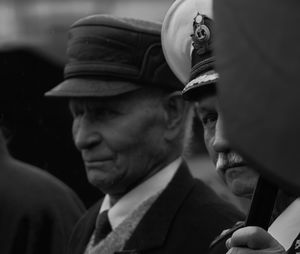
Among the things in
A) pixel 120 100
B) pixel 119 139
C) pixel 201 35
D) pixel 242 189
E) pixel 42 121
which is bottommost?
pixel 42 121

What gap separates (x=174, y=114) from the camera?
4309 mm

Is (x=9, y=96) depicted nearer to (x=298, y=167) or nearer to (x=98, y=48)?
(x=98, y=48)

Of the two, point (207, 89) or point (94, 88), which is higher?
point (207, 89)

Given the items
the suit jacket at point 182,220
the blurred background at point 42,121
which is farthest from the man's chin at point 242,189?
the blurred background at point 42,121

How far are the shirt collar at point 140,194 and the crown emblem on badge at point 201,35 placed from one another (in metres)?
1.16

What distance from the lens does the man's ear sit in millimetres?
4254

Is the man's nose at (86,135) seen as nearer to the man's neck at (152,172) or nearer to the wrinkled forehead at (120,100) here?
the wrinkled forehead at (120,100)

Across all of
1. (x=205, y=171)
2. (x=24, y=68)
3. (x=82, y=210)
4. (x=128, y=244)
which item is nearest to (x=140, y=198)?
(x=128, y=244)

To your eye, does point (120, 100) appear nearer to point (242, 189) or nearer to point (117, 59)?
point (117, 59)

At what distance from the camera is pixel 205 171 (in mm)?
6734

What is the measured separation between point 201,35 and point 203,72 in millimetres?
132

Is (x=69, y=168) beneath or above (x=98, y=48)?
beneath

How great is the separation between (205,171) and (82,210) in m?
1.79

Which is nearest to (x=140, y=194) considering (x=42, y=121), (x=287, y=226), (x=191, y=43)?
(x=191, y=43)
